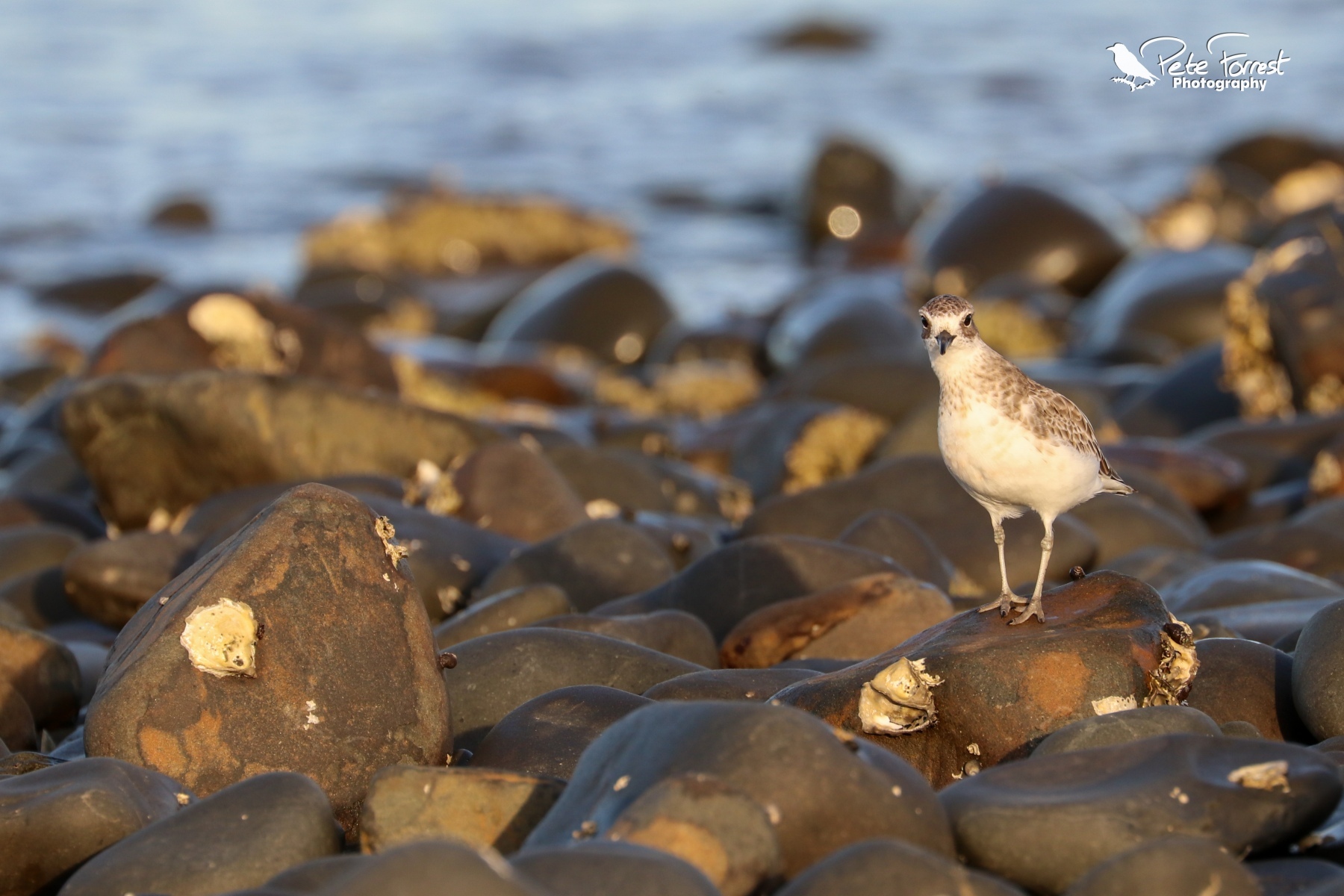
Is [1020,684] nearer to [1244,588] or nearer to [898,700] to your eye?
[898,700]

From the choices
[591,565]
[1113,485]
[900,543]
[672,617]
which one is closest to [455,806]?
[672,617]

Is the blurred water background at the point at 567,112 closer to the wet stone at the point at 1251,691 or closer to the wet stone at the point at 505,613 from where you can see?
the wet stone at the point at 505,613

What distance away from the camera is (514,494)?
761 cm

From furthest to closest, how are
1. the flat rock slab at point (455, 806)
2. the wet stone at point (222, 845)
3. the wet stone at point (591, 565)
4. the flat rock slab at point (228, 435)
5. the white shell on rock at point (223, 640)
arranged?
1. the flat rock slab at point (228, 435)
2. the wet stone at point (591, 565)
3. the white shell on rock at point (223, 640)
4. the flat rock slab at point (455, 806)
5. the wet stone at point (222, 845)

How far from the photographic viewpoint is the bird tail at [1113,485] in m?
5.06

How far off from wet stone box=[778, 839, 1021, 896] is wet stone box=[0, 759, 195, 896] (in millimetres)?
1696

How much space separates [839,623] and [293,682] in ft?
6.94

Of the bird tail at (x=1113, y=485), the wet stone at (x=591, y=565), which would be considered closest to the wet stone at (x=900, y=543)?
the wet stone at (x=591, y=565)

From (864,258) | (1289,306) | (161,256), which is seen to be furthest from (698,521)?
(161,256)

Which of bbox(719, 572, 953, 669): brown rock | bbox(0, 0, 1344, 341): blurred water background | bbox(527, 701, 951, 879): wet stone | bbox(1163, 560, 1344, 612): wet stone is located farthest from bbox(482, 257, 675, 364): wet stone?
bbox(527, 701, 951, 879): wet stone

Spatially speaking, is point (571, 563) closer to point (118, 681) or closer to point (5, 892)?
point (118, 681)

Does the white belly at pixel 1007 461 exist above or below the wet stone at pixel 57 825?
above

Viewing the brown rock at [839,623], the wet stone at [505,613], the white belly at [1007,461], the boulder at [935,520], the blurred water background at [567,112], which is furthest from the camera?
the blurred water background at [567,112]

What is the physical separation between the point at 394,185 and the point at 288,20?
13.8 meters
